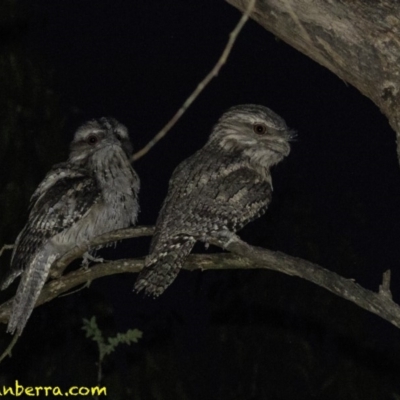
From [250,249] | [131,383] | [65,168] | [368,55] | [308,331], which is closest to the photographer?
[368,55]

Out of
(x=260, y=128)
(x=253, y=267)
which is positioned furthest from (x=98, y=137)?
(x=253, y=267)

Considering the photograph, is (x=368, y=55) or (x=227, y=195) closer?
(x=368, y=55)

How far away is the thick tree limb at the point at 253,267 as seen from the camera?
293 cm

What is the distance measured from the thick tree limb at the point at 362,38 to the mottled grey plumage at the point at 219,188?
1.05 meters

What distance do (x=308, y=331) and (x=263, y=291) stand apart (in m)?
0.46

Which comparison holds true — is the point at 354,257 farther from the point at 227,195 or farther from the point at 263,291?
the point at 227,195

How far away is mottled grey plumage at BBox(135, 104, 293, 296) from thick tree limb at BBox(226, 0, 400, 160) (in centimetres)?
105

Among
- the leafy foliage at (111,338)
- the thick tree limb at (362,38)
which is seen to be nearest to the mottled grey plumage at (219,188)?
the leafy foliage at (111,338)

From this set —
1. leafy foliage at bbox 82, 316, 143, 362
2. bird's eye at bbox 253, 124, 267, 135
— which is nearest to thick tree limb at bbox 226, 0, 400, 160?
bird's eye at bbox 253, 124, 267, 135

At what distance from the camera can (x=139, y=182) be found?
470cm

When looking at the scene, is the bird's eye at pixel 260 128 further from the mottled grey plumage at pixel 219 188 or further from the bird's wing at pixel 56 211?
the bird's wing at pixel 56 211

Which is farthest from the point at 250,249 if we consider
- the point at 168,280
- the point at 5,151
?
the point at 5,151

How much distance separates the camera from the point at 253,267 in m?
3.38

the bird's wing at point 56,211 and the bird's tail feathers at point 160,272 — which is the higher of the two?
the bird's tail feathers at point 160,272
